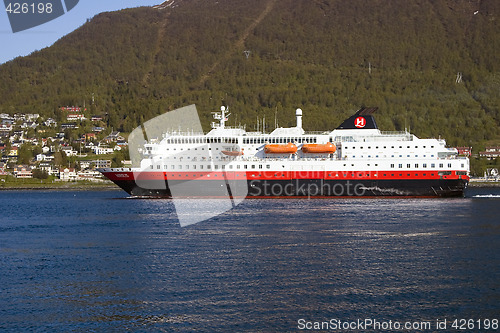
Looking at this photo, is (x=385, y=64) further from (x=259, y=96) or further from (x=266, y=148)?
(x=266, y=148)

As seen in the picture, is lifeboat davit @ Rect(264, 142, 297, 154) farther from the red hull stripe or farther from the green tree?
the green tree

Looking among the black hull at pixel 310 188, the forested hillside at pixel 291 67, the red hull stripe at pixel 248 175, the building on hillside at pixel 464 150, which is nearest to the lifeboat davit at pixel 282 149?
the red hull stripe at pixel 248 175

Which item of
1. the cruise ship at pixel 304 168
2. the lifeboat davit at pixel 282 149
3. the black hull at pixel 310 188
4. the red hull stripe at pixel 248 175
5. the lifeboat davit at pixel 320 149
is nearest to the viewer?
the black hull at pixel 310 188

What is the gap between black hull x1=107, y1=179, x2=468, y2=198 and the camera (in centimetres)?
5425

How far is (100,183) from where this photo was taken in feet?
358

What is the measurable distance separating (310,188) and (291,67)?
11070 cm

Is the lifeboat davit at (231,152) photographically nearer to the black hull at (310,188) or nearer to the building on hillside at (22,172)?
the black hull at (310,188)

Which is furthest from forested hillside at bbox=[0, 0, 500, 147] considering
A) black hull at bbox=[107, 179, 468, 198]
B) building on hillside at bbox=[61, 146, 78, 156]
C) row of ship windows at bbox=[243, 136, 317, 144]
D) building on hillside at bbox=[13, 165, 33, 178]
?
black hull at bbox=[107, 179, 468, 198]

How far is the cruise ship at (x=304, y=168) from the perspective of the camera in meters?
54.4

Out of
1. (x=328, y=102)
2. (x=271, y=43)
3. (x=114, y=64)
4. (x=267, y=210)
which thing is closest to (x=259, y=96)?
(x=328, y=102)

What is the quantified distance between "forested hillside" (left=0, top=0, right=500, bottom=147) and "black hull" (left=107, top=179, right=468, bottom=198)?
6777 centimetres

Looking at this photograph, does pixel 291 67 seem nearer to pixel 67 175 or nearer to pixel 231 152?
pixel 67 175

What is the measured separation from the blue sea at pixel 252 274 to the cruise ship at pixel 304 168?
1605cm

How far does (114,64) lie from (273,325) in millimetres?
170829
